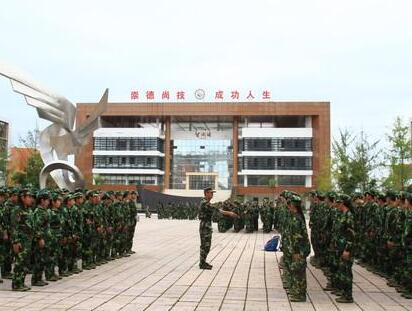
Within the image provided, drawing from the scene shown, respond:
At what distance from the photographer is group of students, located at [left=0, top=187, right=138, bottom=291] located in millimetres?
7822

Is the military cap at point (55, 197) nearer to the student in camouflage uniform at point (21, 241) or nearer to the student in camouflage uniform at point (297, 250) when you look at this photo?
the student in camouflage uniform at point (21, 241)

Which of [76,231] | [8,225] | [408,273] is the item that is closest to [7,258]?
[8,225]

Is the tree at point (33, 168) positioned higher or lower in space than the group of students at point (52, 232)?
higher

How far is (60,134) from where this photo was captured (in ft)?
73.6

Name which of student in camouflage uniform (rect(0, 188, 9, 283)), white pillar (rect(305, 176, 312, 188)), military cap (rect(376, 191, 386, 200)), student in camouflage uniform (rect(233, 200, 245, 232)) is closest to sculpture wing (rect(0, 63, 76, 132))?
student in camouflage uniform (rect(233, 200, 245, 232))

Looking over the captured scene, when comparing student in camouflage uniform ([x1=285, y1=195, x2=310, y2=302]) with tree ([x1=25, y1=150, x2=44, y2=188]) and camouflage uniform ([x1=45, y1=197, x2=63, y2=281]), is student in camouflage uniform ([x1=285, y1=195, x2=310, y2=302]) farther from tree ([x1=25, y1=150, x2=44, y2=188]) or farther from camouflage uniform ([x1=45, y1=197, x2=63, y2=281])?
tree ([x1=25, y1=150, x2=44, y2=188])

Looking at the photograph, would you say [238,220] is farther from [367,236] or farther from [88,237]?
[88,237]

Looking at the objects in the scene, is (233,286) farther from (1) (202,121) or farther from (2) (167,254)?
(1) (202,121)

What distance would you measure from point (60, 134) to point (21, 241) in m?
15.2

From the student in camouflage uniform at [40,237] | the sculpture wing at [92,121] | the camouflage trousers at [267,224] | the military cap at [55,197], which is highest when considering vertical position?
the sculpture wing at [92,121]

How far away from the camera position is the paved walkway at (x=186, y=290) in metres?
6.86

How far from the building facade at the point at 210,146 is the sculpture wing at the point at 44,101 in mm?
38127

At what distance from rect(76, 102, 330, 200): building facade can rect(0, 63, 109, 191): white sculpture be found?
1470 inches

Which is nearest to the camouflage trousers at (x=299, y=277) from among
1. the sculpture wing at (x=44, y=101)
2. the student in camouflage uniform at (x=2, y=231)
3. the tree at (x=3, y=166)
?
the student in camouflage uniform at (x=2, y=231)
